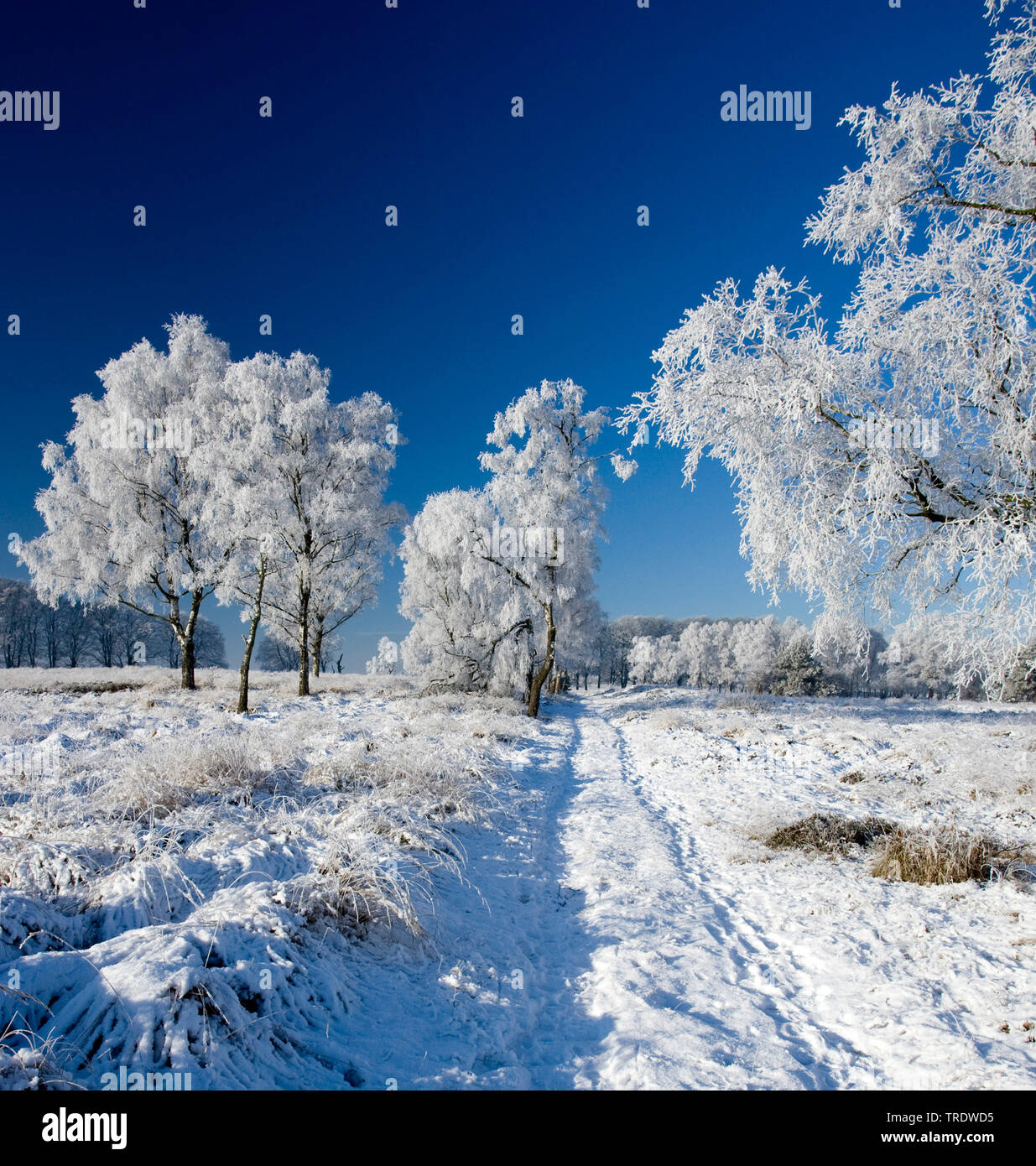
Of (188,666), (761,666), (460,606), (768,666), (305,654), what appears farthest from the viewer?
(761,666)

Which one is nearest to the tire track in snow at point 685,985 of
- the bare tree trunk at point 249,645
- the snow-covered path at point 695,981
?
the snow-covered path at point 695,981

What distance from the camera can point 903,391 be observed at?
7.06m

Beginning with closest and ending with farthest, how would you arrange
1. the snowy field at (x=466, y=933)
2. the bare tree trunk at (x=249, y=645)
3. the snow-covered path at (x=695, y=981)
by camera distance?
the snowy field at (x=466, y=933), the snow-covered path at (x=695, y=981), the bare tree trunk at (x=249, y=645)

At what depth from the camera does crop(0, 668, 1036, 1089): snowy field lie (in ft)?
9.46

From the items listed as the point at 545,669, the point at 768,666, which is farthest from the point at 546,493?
the point at 768,666

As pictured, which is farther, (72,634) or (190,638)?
(72,634)

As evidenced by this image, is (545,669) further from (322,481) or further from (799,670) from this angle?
(799,670)

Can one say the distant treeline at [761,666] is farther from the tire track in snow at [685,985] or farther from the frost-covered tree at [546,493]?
the tire track in snow at [685,985]

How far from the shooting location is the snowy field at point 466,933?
9.46 feet

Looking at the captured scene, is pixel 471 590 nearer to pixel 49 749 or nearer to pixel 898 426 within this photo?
pixel 49 749

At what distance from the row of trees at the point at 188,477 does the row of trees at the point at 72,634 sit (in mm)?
44159

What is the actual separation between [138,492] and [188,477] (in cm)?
165
